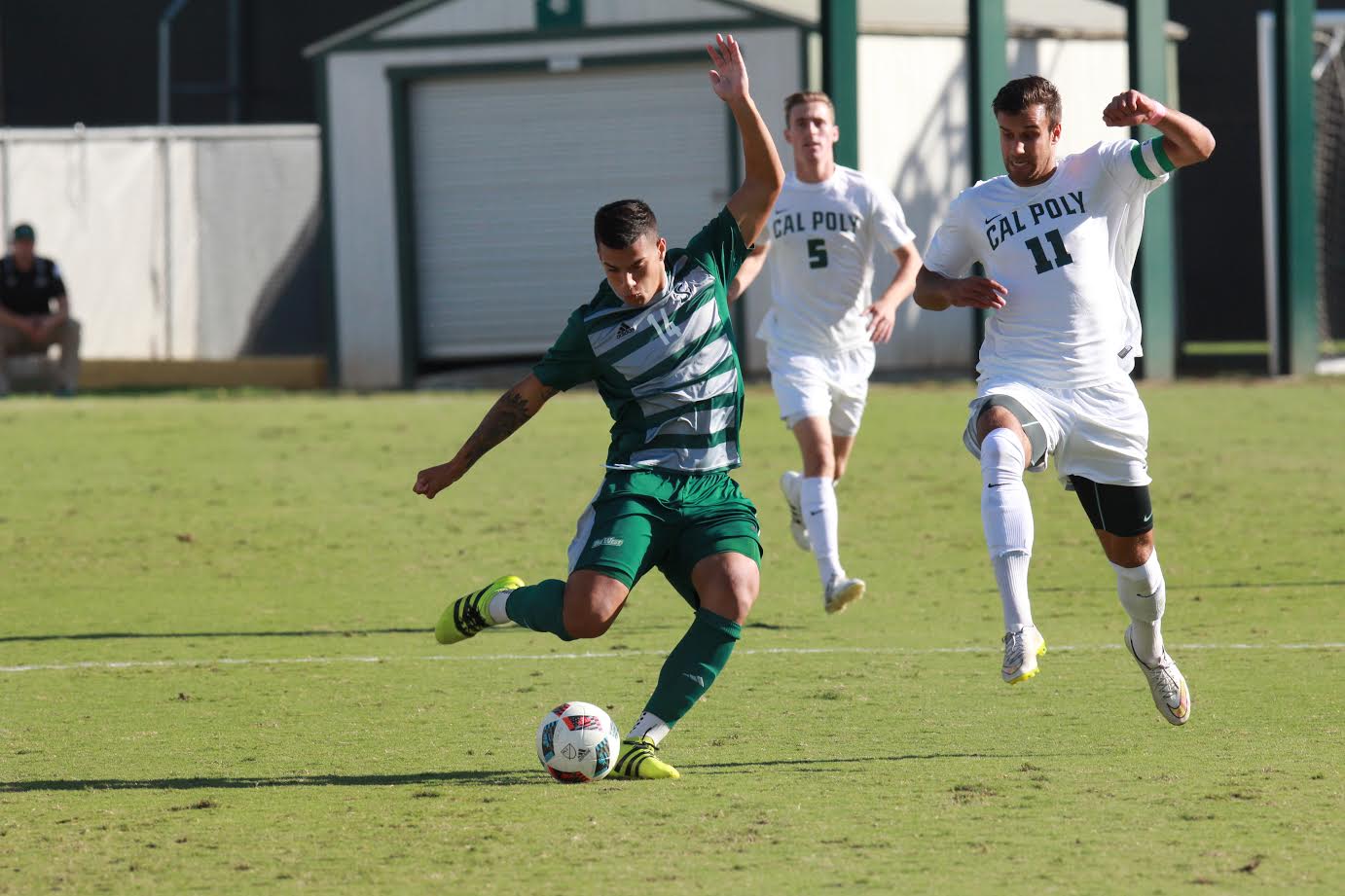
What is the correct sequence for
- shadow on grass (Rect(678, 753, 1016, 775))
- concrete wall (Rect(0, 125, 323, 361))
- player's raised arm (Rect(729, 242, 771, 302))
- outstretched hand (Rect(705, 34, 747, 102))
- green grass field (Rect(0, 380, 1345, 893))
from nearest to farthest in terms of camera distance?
green grass field (Rect(0, 380, 1345, 893)) < shadow on grass (Rect(678, 753, 1016, 775)) < outstretched hand (Rect(705, 34, 747, 102)) < player's raised arm (Rect(729, 242, 771, 302)) < concrete wall (Rect(0, 125, 323, 361))

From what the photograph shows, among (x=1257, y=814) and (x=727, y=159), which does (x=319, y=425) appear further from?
(x=1257, y=814)

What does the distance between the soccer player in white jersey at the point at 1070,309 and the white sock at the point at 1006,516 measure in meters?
0.02

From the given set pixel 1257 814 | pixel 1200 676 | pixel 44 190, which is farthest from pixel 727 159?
pixel 1257 814

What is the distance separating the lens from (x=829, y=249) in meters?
10.0

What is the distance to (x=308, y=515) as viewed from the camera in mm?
13047

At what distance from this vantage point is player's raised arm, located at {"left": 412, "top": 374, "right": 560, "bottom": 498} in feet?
19.9

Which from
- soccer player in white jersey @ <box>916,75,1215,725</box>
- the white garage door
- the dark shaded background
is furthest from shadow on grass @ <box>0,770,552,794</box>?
the dark shaded background

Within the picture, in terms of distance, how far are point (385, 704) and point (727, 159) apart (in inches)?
598

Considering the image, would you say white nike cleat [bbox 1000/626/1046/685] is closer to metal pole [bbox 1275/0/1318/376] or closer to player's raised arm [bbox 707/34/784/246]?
player's raised arm [bbox 707/34/784/246]

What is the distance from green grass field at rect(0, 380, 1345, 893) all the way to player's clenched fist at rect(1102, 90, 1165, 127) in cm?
186

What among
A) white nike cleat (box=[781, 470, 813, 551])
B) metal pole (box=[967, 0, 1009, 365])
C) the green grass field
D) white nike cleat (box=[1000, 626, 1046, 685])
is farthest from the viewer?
metal pole (box=[967, 0, 1009, 365])

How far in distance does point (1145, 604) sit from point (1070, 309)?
0.95 meters

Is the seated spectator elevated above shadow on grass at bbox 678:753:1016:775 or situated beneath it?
elevated above

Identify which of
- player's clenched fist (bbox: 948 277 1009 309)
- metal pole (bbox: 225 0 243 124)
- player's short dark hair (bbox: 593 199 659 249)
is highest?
metal pole (bbox: 225 0 243 124)
